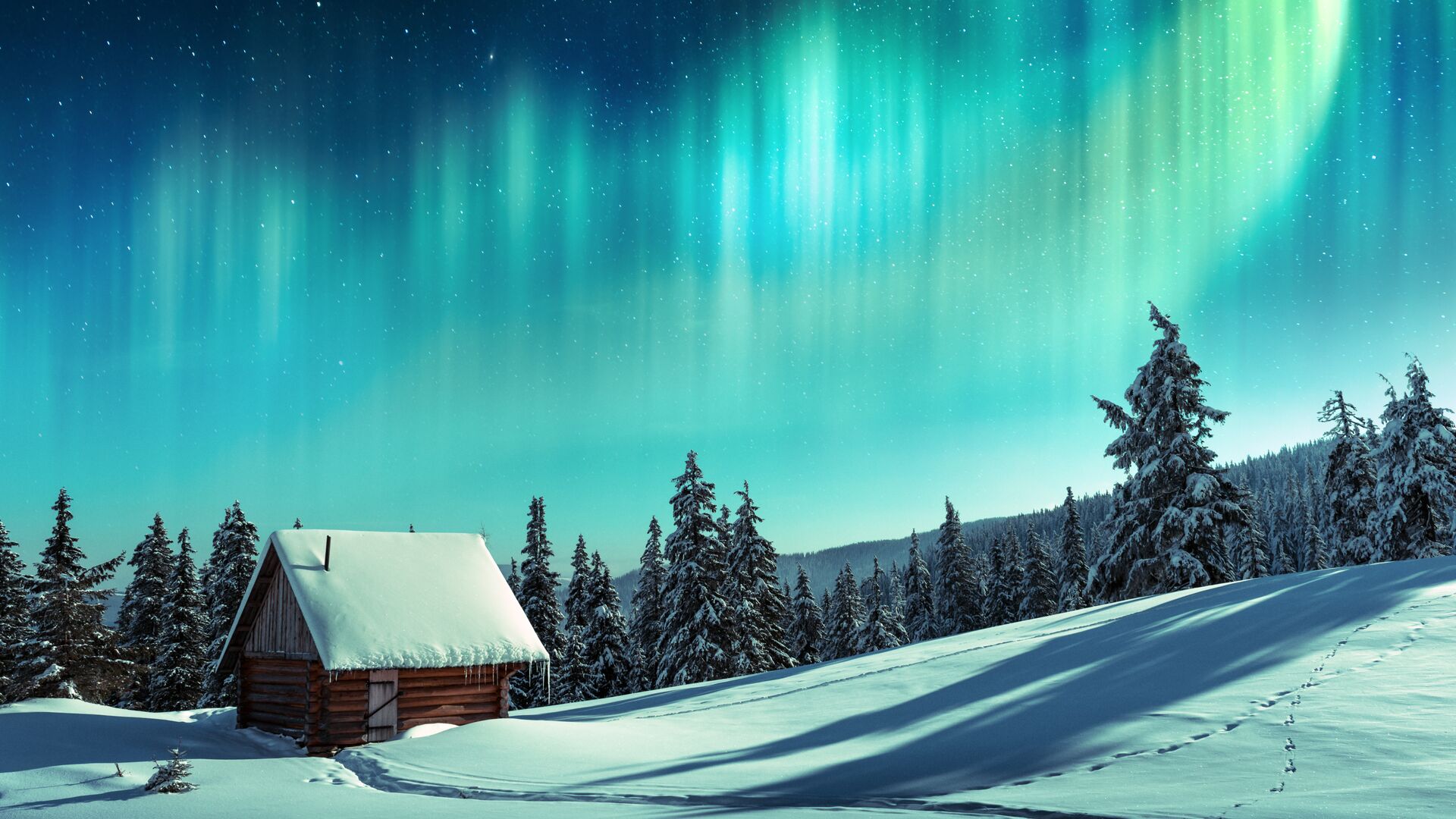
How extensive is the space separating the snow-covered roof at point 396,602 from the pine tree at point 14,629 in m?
19.2

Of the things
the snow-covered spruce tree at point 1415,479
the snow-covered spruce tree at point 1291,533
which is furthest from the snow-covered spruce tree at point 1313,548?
the snow-covered spruce tree at point 1415,479

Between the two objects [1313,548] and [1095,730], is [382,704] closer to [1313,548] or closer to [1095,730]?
[1095,730]

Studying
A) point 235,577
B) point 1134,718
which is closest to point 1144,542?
point 1134,718

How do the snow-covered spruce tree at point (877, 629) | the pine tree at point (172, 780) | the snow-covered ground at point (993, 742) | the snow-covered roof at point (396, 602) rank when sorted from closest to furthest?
the snow-covered ground at point (993, 742) → the pine tree at point (172, 780) → the snow-covered roof at point (396, 602) → the snow-covered spruce tree at point (877, 629)

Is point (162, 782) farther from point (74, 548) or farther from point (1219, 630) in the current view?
point (74, 548)

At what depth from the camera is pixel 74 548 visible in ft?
133

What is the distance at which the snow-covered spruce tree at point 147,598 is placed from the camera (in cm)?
4444

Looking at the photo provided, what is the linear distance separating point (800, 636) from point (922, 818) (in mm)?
48273

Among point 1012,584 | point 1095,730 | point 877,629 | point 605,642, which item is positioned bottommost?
point 877,629

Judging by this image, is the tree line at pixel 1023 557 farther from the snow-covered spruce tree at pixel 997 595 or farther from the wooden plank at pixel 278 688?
the wooden plank at pixel 278 688

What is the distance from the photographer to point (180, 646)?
43750 mm

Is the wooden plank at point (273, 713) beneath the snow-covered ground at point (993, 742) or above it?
beneath

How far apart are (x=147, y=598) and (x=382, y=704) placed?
1359 inches

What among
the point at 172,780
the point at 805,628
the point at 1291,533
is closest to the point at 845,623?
the point at 805,628
